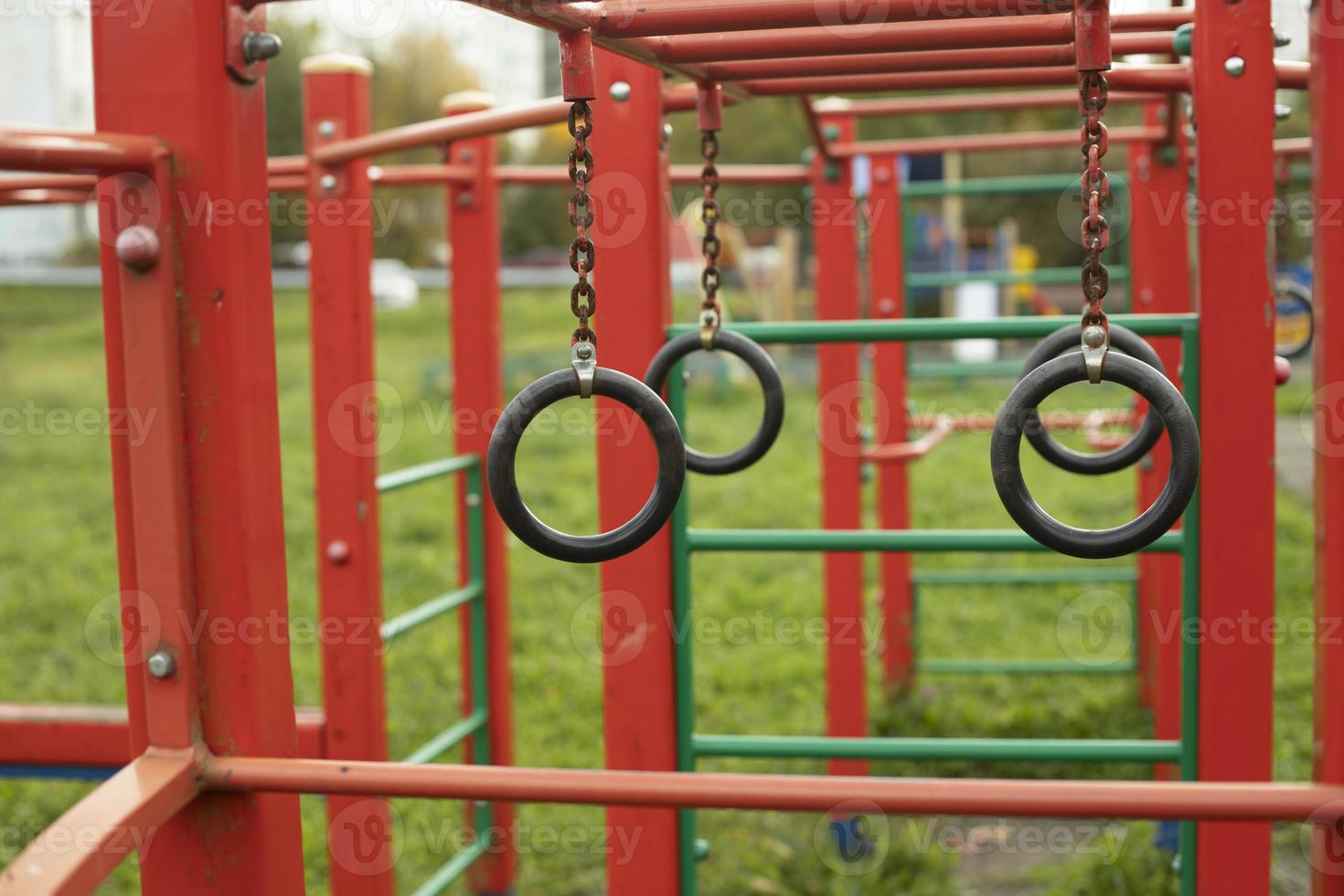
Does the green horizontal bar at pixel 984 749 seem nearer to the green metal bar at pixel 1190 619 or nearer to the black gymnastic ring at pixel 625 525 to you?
the green metal bar at pixel 1190 619

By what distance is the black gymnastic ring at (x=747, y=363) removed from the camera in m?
2.04

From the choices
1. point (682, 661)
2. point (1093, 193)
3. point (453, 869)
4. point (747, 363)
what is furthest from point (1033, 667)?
point (1093, 193)

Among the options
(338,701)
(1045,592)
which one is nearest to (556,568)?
(1045,592)

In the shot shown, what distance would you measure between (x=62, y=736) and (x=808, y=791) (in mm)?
2242

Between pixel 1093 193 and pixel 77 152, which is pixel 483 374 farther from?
pixel 1093 193

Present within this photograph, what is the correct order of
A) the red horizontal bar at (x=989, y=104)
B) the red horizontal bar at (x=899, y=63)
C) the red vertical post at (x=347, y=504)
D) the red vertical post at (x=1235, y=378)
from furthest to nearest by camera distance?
the red horizontal bar at (x=989, y=104), the red vertical post at (x=347, y=504), the red vertical post at (x=1235, y=378), the red horizontal bar at (x=899, y=63)

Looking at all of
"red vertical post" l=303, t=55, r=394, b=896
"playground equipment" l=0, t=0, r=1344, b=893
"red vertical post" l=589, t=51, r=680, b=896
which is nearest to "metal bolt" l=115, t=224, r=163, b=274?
"playground equipment" l=0, t=0, r=1344, b=893

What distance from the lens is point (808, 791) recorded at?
1.22 metres

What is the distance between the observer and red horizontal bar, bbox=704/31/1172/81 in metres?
1.77

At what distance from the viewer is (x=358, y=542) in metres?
3.07

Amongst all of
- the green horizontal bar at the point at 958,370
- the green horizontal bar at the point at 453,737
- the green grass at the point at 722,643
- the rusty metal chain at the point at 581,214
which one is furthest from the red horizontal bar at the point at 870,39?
the green horizontal bar at the point at 958,370

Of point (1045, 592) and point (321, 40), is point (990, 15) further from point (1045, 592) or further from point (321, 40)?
point (321, 40)

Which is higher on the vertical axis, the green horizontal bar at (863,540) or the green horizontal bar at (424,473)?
the green horizontal bar at (424,473)

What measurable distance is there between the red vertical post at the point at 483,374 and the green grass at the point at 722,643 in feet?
1.17
